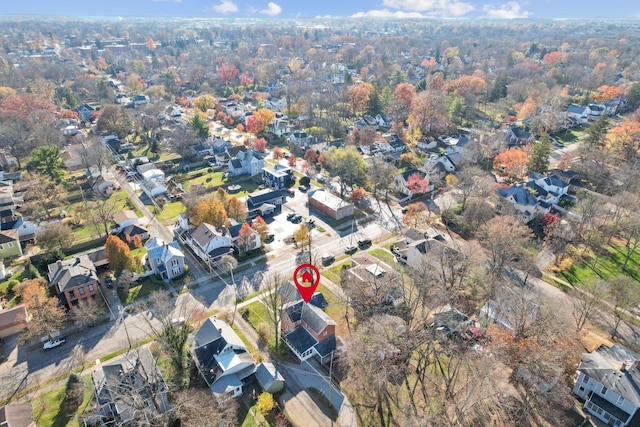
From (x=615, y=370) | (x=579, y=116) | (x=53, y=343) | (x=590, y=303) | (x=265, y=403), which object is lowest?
(x=579, y=116)

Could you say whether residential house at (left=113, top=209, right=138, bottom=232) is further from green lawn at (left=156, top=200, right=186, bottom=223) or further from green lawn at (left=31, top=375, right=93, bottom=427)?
green lawn at (left=31, top=375, right=93, bottom=427)

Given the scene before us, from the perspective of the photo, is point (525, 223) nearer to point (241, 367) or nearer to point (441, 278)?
point (441, 278)

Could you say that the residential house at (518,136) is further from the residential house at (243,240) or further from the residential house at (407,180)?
the residential house at (243,240)

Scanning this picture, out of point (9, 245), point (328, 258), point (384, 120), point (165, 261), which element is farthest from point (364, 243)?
point (384, 120)

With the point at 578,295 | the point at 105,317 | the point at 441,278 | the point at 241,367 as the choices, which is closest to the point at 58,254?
the point at 105,317

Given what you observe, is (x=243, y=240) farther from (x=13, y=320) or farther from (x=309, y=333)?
(x=13, y=320)
